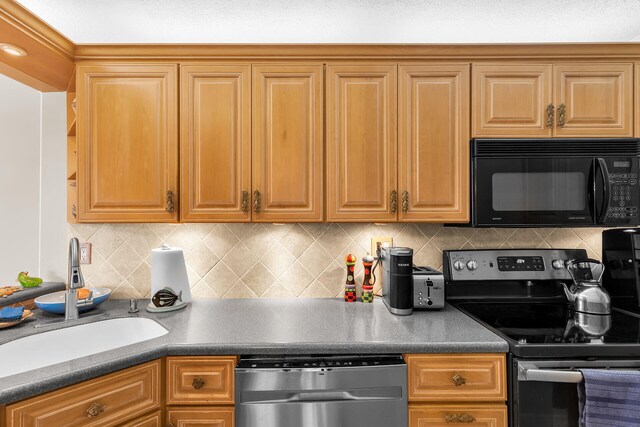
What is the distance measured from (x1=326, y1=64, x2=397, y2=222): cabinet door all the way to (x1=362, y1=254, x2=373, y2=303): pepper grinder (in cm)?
29

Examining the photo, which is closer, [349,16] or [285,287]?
[349,16]

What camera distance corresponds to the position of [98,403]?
1122mm

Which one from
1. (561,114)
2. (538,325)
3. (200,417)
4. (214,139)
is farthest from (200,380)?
(561,114)

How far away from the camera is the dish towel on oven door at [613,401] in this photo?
3.78 feet

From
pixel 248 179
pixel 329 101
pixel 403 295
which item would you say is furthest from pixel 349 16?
pixel 403 295

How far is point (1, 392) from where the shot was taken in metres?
0.94

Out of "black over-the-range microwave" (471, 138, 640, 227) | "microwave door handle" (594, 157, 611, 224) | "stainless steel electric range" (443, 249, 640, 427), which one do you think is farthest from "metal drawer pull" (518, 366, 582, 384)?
"microwave door handle" (594, 157, 611, 224)

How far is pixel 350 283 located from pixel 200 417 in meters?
0.95

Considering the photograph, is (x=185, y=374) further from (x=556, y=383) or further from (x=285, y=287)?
(x=556, y=383)

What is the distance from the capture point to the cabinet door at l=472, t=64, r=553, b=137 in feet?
5.44

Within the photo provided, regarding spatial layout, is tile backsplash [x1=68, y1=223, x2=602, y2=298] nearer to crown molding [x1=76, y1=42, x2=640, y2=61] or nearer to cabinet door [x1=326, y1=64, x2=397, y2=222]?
cabinet door [x1=326, y1=64, x2=397, y2=222]

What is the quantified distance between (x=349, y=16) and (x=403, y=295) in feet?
4.68

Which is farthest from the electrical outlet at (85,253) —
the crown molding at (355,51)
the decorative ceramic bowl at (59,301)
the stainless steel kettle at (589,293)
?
the stainless steel kettle at (589,293)

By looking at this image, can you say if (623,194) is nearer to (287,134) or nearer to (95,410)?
(287,134)
